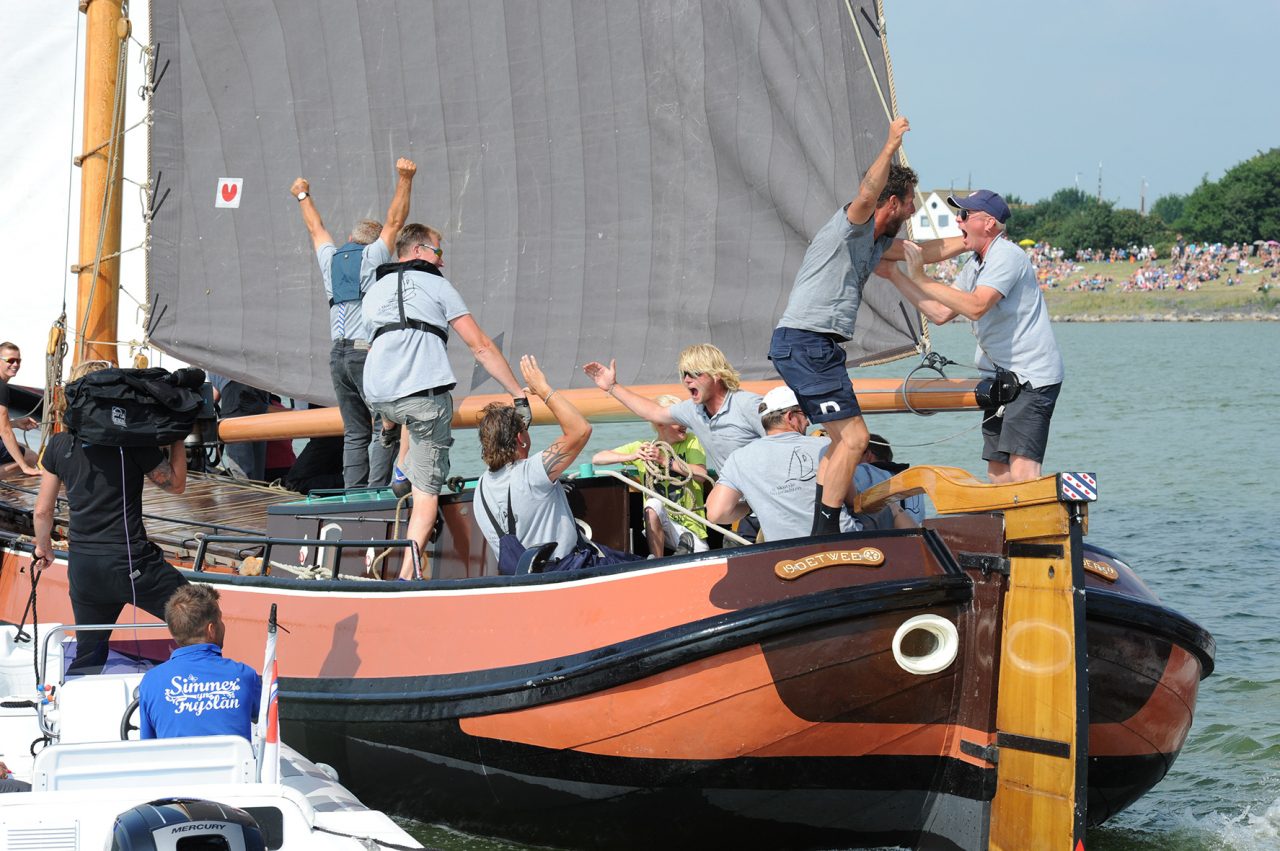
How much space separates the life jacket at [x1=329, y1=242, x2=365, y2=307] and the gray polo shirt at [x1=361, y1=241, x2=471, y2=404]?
1.11 meters

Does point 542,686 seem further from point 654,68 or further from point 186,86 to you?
point 186,86

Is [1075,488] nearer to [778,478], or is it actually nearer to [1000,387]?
[1000,387]

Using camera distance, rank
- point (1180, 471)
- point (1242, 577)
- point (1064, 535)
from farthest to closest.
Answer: point (1180, 471), point (1242, 577), point (1064, 535)

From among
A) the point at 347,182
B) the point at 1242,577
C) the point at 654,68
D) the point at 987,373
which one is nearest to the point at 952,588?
the point at 987,373

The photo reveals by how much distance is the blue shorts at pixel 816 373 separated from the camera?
5613 millimetres

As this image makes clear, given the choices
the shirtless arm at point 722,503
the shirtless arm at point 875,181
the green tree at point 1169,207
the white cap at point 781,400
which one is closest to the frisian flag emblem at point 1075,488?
the shirtless arm at point 875,181

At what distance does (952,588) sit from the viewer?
5.21m

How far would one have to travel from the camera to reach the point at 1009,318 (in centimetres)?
608

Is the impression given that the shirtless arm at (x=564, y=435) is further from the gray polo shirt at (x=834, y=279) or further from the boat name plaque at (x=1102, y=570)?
the boat name plaque at (x=1102, y=570)

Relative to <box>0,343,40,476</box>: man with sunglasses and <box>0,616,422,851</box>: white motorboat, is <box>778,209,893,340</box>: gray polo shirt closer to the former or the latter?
<box>0,616,422,851</box>: white motorboat

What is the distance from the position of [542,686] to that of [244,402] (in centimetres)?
532

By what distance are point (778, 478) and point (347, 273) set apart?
305 cm

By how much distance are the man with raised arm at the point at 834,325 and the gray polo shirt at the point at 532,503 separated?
1002mm

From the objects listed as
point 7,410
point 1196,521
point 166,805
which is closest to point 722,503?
point 166,805
